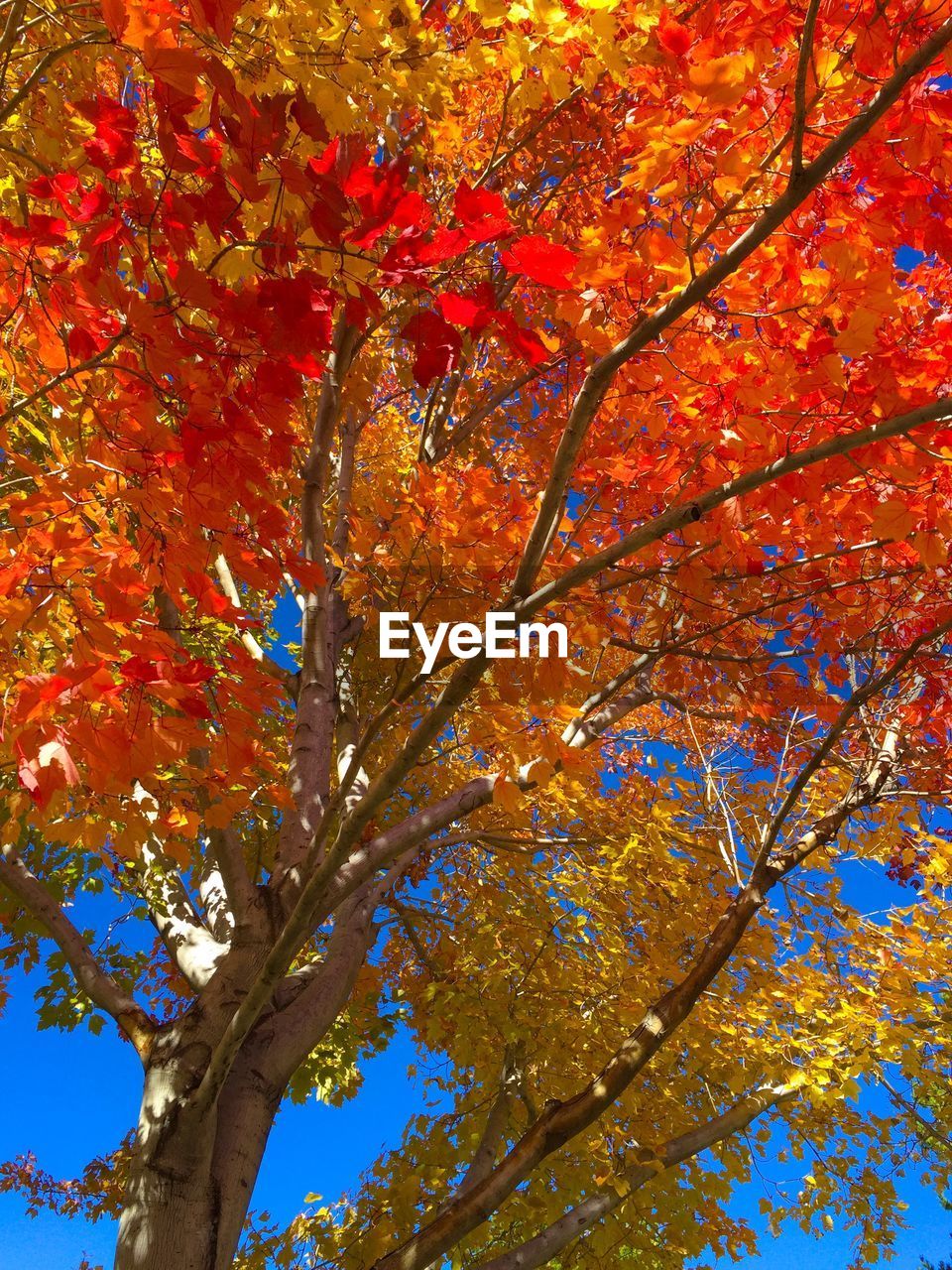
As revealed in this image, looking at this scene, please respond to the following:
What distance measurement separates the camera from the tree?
207cm

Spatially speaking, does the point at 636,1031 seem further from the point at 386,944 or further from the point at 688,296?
the point at 386,944

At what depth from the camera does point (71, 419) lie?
2811mm

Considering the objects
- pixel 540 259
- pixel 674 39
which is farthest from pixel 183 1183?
pixel 674 39

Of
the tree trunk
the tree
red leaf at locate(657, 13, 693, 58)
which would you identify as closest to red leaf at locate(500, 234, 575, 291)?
the tree

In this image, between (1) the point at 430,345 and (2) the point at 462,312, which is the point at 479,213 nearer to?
(2) the point at 462,312

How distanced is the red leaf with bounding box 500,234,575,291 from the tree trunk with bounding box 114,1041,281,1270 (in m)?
3.11

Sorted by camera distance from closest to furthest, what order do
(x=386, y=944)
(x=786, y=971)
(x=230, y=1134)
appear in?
1. (x=230, y=1134)
2. (x=786, y=971)
3. (x=386, y=944)

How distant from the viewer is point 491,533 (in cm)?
308

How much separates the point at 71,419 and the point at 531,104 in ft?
6.62

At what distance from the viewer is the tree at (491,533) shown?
2.07 meters

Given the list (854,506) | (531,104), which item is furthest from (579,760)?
(531,104)

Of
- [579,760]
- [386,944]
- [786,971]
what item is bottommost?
[579,760]

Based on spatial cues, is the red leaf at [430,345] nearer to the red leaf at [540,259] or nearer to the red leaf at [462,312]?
the red leaf at [462,312]

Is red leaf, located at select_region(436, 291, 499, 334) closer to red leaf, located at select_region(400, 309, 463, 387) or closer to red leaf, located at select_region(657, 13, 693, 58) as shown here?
red leaf, located at select_region(400, 309, 463, 387)
